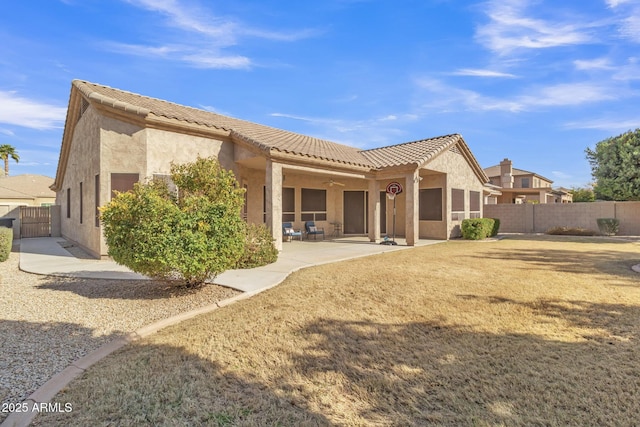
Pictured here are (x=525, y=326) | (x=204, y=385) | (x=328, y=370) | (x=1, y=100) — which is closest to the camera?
(x=204, y=385)

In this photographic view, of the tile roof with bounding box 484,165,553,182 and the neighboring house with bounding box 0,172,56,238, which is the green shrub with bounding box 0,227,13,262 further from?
the tile roof with bounding box 484,165,553,182

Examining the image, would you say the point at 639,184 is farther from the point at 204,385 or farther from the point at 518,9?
the point at 204,385

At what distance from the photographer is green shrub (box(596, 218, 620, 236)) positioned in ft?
66.7

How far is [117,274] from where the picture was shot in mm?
8148

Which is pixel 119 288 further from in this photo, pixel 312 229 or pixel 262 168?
pixel 312 229

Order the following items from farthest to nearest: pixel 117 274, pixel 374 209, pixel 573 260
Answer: pixel 374 209 → pixel 573 260 → pixel 117 274

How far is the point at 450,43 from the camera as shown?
11.6 m

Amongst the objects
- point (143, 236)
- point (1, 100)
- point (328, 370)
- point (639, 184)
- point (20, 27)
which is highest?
point (20, 27)

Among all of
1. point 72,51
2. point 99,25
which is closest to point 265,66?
point 99,25

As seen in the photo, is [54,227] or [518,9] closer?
[518,9]

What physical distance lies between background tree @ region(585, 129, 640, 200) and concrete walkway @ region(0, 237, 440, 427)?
16.9 metres

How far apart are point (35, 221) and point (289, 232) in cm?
1713

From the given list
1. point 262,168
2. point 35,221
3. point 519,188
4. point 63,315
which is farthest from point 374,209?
point 519,188

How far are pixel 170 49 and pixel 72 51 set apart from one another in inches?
149
